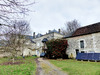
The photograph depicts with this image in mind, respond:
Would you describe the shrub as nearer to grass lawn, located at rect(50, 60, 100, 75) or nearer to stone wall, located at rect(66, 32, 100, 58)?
stone wall, located at rect(66, 32, 100, 58)

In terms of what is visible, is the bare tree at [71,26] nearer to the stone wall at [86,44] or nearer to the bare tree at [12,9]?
the stone wall at [86,44]

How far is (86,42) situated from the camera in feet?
56.4

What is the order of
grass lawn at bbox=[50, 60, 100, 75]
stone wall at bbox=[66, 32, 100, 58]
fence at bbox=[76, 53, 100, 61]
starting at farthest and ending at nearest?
stone wall at bbox=[66, 32, 100, 58]
fence at bbox=[76, 53, 100, 61]
grass lawn at bbox=[50, 60, 100, 75]

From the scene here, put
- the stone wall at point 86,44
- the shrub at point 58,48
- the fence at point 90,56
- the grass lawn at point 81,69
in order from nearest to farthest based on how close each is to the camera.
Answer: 1. the grass lawn at point 81,69
2. the fence at point 90,56
3. the stone wall at point 86,44
4. the shrub at point 58,48

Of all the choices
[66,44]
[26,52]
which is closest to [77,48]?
[66,44]

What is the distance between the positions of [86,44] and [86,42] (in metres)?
0.39

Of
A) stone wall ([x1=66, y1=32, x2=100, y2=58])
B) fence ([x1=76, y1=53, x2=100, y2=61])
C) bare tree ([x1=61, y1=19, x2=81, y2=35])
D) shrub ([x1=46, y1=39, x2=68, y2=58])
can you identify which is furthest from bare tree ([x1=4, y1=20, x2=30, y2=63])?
bare tree ([x1=61, y1=19, x2=81, y2=35])

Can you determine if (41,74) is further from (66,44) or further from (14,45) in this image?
(66,44)

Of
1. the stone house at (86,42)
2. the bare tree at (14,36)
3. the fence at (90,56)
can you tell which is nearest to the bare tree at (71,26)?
the stone house at (86,42)

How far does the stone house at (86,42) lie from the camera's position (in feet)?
51.6

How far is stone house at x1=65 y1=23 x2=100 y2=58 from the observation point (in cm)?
1574

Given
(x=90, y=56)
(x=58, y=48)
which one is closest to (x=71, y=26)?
(x=58, y=48)

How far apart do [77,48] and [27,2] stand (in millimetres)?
17568

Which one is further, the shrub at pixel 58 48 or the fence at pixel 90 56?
the shrub at pixel 58 48
